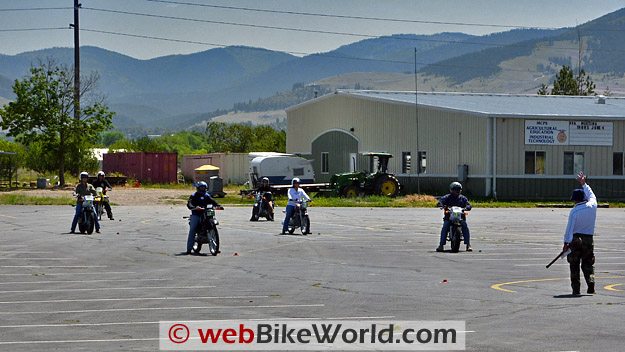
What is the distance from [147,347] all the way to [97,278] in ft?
27.6

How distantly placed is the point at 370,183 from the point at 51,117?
2544cm

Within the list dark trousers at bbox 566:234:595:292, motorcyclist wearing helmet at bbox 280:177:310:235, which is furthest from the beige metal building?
dark trousers at bbox 566:234:595:292

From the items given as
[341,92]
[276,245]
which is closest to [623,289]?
[276,245]

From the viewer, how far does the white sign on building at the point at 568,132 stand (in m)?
62.6

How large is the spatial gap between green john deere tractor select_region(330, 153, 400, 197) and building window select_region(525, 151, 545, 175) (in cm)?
714

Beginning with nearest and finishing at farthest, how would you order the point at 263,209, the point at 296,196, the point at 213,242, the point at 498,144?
1. the point at 213,242
2. the point at 296,196
3. the point at 263,209
4. the point at 498,144

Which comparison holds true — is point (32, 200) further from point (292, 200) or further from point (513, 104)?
point (513, 104)

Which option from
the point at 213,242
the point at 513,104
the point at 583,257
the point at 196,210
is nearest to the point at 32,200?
the point at 513,104

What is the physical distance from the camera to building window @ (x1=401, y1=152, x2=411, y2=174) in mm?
68325

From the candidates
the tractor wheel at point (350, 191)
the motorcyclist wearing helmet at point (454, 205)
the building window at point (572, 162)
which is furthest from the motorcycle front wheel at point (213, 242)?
the building window at point (572, 162)

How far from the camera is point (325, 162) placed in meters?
76.8

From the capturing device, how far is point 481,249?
2878 centimetres

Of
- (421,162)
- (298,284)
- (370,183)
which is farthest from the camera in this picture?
(421,162)

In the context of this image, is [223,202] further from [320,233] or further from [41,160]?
[41,160]
